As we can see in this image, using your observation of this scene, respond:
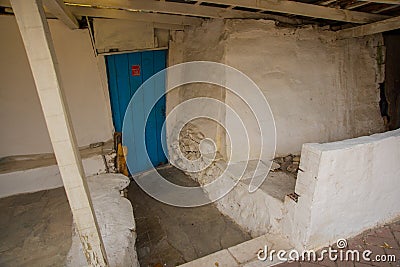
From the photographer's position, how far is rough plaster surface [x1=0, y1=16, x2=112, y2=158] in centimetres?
318

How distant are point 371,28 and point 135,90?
3.30 metres

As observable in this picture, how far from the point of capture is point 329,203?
218 cm

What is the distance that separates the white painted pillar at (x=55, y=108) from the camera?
55.3 inches

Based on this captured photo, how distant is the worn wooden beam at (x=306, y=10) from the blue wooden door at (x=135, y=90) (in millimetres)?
1843

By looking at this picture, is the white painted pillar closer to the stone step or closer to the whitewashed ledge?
the whitewashed ledge

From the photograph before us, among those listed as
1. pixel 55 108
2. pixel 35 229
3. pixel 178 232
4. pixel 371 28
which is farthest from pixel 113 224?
pixel 371 28

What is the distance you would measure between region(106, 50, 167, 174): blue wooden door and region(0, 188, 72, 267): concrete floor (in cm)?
139

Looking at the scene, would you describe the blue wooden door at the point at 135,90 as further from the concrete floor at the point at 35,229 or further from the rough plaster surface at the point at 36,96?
the concrete floor at the point at 35,229

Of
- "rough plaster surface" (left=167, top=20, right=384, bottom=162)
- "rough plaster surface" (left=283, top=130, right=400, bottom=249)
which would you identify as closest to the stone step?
"rough plaster surface" (left=283, top=130, right=400, bottom=249)

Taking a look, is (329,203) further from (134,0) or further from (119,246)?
(134,0)

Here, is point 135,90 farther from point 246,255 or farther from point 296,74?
point 246,255

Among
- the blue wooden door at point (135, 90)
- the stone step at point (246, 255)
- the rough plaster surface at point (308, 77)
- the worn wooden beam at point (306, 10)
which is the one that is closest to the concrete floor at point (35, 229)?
the stone step at point (246, 255)

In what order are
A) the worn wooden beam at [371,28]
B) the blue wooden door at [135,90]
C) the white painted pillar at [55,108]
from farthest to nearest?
1. the blue wooden door at [135,90]
2. the worn wooden beam at [371,28]
3. the white painted pillar at [55,108]

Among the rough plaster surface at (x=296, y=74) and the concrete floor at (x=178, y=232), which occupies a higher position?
the rough plaster surface at (x=296, y=74)
